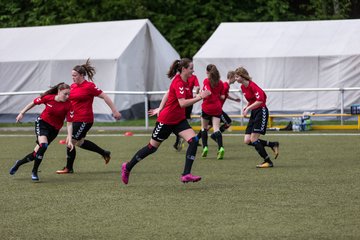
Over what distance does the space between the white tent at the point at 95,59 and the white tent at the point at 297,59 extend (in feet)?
9.11

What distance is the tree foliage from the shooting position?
3688cm

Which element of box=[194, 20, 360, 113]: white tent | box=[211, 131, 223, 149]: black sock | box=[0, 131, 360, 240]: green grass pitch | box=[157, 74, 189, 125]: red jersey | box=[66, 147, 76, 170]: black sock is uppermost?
box=[194, 20, 360, 113]: white tent

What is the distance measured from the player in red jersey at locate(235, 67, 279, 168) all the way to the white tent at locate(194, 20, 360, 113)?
13.9m

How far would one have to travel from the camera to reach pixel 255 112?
15.5 m

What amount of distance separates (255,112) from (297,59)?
47.0 ft

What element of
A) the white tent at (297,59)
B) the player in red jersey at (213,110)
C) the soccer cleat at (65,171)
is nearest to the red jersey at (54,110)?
the soccer cleat at (65,171)

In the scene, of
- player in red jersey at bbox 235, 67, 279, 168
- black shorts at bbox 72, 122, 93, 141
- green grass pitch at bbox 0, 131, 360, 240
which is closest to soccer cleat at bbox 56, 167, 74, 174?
green grass pitch at bbox 0, 131, 360, 240

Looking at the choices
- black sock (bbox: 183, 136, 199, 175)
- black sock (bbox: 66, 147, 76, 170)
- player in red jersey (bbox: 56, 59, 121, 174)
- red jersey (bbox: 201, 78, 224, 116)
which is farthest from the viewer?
red jersey (bbox: 201, 78, 224, 116)

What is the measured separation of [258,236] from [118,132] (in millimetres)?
18408

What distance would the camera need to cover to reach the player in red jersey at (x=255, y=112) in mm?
15117

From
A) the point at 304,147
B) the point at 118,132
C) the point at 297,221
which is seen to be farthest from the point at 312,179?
the point at 118,132

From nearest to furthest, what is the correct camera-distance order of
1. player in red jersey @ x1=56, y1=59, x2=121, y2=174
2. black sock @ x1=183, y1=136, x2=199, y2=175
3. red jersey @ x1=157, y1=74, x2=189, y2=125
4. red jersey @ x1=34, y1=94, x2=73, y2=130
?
black sock @ x1=183, y1=136, x2=199, y2=175
red jersey @ x1=157, y1=74, x2=189, y2=125
red jersey @ x1=34, y1=94, x2=73, y2=130
player in red jersey @ x1=56, y1=59, x2=121, y2=174

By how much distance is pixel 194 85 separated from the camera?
65.8 ft

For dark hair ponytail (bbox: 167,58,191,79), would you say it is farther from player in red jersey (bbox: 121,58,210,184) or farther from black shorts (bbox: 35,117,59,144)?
black shorts (bbox: 35,117,59,144)
